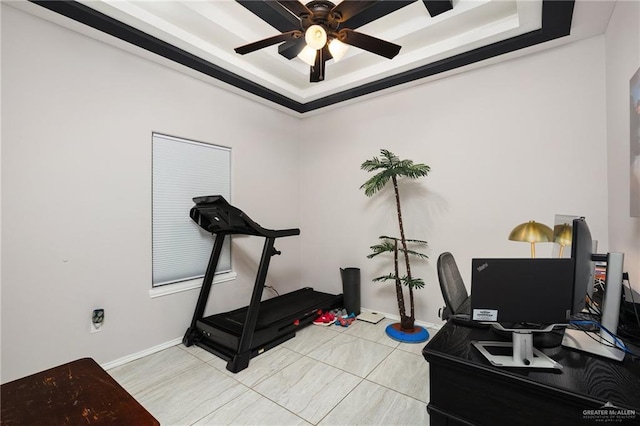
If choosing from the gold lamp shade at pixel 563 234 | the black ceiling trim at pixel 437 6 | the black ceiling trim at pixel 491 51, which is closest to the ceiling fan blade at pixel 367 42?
the black ceiling trim at pixel 437 6

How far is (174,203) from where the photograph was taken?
9.93 feet

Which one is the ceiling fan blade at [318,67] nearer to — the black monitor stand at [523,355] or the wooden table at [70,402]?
the black monitor stand at [523,355]

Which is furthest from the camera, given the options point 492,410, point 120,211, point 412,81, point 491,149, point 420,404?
Answer: point 412,81

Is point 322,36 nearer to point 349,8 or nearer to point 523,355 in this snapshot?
point 349,8

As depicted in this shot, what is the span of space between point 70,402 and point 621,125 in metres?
3.39

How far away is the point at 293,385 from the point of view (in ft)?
7.42

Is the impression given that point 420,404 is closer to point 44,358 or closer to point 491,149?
point 491,149

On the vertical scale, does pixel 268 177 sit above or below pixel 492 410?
above

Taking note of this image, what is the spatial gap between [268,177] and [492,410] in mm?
3529

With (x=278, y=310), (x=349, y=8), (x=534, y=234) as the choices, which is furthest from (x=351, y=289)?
(x=349, y=8)

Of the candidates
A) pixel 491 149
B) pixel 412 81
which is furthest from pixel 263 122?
pixel 491 149

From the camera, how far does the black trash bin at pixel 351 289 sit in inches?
146

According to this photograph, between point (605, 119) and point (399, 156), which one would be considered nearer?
point (605, 119)

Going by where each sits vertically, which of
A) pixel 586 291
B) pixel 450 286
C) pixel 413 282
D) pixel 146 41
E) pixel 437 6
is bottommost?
pixel 413 282
